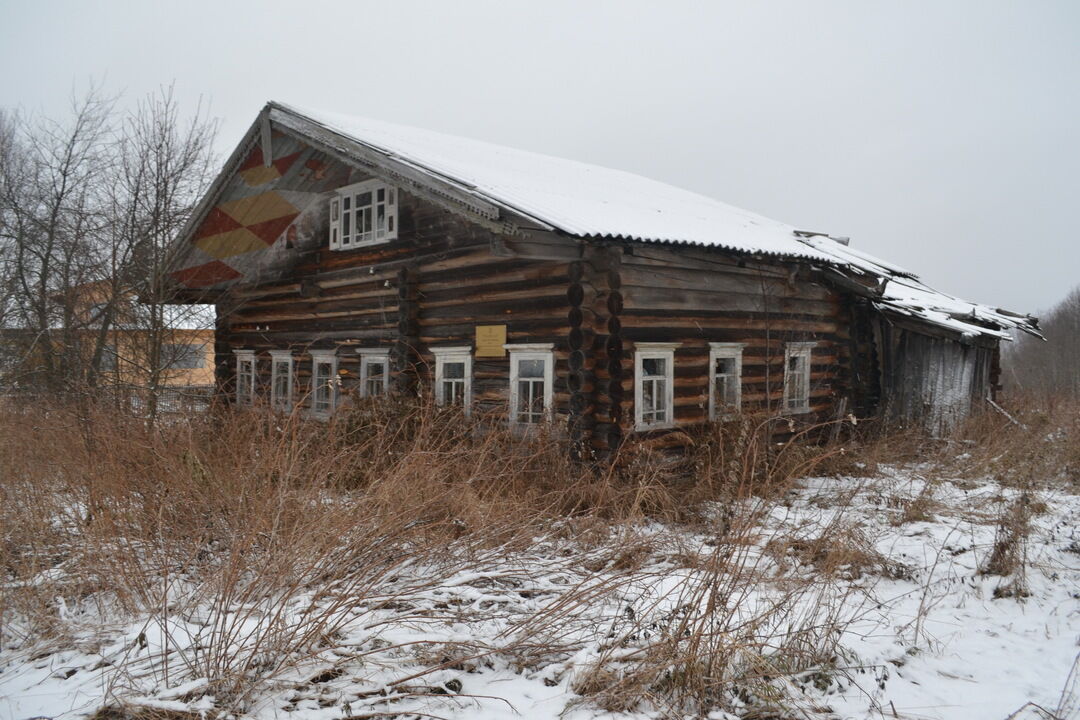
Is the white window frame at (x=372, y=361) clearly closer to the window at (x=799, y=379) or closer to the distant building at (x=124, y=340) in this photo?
the distant building at (x=124, y=340)

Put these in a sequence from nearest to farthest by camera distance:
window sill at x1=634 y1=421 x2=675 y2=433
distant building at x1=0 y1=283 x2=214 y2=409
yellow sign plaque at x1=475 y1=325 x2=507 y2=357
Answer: window sill at x1=634 y1=421 x2=675 y2=433
yellow sign plaque at x1=475 y1=325 x2=507 y2=357
distant building at x1=0 y1=283 x2=214 y2=409

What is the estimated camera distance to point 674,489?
7.95 m

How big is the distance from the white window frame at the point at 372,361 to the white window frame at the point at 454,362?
40.3 inches

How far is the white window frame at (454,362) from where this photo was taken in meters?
9.95

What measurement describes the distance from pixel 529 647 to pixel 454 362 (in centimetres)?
689

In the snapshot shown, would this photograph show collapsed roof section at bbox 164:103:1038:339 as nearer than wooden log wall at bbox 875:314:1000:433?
Yes

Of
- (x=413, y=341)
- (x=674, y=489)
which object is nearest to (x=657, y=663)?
(x=674, y=489)

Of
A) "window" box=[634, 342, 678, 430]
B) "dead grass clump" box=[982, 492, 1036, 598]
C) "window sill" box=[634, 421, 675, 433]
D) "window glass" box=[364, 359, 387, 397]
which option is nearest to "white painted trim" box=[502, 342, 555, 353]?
"window" box=[634, 342, 678, 430]

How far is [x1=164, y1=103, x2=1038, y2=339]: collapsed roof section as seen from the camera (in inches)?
328

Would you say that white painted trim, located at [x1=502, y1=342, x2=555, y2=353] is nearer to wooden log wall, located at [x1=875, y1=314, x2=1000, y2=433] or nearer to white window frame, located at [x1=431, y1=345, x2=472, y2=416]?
white window frame, located at [x1=431, y1=345, x2=472, y2=416]

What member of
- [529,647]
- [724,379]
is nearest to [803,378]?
[724,379]

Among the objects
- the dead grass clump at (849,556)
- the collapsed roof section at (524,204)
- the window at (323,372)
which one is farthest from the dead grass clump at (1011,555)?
the window at (323,372)

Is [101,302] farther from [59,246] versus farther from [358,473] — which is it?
[358,473]

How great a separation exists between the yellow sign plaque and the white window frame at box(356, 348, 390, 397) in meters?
2.02
